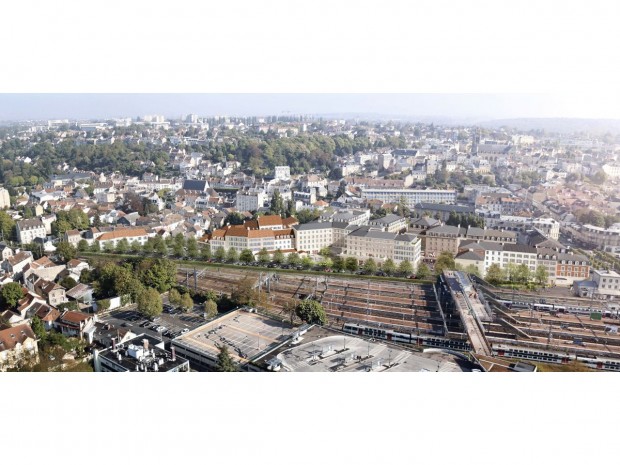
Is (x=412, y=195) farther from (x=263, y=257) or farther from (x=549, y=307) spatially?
(x=549, y=307)

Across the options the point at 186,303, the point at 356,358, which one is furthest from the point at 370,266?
the point at 356,358

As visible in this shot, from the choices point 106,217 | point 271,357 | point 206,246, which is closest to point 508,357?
point 271,357

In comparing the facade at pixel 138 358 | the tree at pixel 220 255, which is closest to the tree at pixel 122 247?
the tree at pixel 220 255

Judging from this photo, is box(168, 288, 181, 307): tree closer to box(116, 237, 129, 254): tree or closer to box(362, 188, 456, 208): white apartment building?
box(116, 237, 129, 254): tree

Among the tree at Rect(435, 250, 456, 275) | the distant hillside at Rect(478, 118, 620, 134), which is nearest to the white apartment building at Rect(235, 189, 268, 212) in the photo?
the tree at Rect(435, 250, 456, 275)

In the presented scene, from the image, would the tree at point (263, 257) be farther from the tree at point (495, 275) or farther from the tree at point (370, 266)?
the tree at point (495, 275)

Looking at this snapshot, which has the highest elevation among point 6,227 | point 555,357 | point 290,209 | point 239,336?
point 290,209
